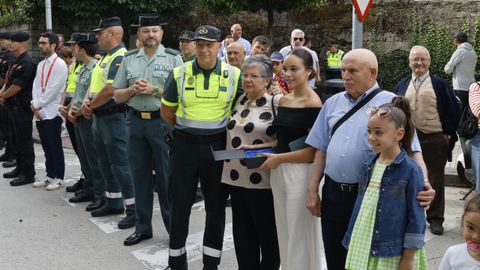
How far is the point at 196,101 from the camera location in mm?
4371

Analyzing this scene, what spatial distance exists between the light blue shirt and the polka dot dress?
2.11ft

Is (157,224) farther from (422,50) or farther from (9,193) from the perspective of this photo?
(422,50)

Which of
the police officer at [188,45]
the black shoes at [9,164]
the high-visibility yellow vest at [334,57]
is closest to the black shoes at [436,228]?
the police officer at [188,45]

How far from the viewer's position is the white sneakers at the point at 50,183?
7828mm

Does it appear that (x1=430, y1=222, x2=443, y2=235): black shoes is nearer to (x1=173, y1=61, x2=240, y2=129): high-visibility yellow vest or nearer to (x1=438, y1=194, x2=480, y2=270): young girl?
(x1=173, y1=61, x2=240, y2=129): high-visibility yellow vest

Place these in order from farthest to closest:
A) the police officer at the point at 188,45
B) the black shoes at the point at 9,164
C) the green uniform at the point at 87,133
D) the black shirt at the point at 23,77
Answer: the black shoes at the point at 9,164 < the black shirt at the point at 23,77 < the green uniform at the point at 87,133 < the police officer at the point at 188,45

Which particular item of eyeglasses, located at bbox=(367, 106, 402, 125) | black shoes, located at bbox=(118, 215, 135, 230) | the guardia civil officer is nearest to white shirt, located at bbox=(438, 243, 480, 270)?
eyeglasses, located at bbox=(367, 106, 402, 125)

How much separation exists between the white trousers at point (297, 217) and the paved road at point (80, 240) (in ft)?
4.32

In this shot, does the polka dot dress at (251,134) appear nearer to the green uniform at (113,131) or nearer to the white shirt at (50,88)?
the green uniform at (113,131)

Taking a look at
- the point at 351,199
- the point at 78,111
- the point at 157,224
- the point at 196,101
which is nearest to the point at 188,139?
the point at 196,101

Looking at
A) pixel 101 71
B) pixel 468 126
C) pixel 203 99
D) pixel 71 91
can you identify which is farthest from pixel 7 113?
pixel 468 126

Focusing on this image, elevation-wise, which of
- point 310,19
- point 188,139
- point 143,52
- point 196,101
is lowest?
point 188,139

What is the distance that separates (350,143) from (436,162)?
2953 millimetres

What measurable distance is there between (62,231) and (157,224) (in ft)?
3.27
